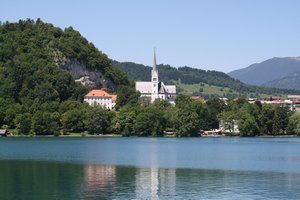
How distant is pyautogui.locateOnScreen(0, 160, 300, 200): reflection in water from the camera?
4631 centimetres

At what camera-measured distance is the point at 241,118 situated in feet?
525

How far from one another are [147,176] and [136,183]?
511 cm

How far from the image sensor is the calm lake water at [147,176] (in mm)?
47125

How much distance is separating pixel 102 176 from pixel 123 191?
1001 centimetres

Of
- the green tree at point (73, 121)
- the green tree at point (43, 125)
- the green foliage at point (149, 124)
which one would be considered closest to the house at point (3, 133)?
the green tree at point (43, 125)

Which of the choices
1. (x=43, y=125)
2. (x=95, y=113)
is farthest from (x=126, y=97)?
(x=43, y=125)

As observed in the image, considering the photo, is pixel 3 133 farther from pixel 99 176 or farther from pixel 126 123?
pixel 99 176

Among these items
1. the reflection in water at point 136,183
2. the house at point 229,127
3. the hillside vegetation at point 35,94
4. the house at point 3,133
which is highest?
the hillside vegetation at point 35,94

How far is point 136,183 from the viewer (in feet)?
174

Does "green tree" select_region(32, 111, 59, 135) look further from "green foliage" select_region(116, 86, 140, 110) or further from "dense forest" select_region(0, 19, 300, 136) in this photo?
"green foliage" select_region(116, 86, 140, 110)

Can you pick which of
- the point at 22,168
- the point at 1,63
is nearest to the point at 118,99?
the point at 1,63

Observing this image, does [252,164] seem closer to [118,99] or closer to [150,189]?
[150,189]

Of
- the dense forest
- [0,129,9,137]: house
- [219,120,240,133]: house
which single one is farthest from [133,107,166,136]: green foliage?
[0,129,9,137]: house

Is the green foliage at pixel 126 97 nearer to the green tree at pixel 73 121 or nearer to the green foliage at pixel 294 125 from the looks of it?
the green tree at pixel 73 121
